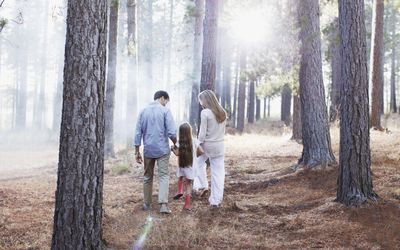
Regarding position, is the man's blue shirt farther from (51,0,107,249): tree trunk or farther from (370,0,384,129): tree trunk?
(370,0,384,129): tree trunk

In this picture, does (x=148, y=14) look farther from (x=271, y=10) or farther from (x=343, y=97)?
(x=343, y=97)

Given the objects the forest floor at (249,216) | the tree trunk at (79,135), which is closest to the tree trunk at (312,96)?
the forest floor at (249,216)

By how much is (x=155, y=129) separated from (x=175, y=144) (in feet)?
1.61

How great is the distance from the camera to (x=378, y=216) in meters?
5.98

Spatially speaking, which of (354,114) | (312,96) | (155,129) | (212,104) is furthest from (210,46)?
(354,114)

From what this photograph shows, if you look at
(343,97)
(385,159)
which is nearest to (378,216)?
(343,97)

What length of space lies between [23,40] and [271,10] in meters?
39.5

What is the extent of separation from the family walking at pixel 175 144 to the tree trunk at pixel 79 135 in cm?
305

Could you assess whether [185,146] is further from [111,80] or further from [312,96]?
[111,80]

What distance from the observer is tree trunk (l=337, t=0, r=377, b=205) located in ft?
21.5

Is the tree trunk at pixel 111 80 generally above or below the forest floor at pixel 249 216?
above

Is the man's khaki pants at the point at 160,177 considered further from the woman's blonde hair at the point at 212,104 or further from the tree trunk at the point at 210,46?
the tree trunk at the point at 210,46

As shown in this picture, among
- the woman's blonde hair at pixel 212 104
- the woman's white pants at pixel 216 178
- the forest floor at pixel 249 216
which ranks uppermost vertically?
the woman's blonde hair at pixel 212 104

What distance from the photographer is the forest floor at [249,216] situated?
5.28 meters
